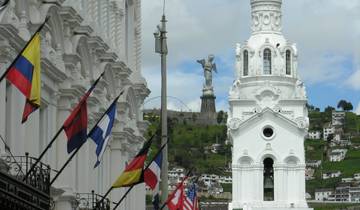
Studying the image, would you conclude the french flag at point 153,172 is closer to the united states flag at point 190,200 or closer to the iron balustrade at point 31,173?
the iron balustrade at point 31,173

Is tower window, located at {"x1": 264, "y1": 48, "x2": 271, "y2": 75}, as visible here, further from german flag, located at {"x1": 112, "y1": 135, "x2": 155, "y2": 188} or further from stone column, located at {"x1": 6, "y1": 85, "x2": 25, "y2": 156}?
stone column, located at {"x1": 6, "y1": 85, "x2": 25, "y2": 156}

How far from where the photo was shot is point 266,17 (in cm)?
11731

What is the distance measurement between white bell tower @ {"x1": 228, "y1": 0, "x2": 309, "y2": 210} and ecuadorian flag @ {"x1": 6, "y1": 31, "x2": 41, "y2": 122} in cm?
8254

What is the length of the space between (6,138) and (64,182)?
6.81m

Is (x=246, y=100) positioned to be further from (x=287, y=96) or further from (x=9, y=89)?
(x=9, y=89)

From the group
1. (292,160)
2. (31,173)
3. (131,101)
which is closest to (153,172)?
(31,173)

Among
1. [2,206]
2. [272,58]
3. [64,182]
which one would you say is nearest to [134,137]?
[64,182]

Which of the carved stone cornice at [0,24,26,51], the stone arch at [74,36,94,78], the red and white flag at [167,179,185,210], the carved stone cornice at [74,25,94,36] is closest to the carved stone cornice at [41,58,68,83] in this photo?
the carved stone cornice at [74,25,94,36]

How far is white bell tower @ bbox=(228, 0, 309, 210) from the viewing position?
116938 mm

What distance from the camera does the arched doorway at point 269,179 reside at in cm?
11831

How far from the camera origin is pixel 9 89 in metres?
39.7

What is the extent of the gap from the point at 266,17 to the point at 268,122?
779cm

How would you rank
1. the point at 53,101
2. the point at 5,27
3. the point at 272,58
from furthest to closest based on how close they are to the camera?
the point at 272,58 < the point at 53,101 < the point at 5,27

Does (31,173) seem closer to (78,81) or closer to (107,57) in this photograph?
(78,81)
